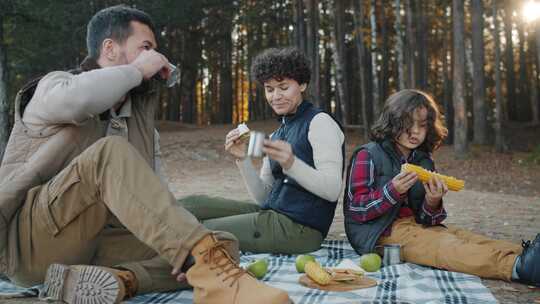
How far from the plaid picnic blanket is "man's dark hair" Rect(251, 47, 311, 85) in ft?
4.37

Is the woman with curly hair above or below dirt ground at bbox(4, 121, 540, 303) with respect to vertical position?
above

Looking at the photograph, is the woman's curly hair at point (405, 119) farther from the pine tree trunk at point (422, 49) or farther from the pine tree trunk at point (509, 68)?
the pine tree trunk at point (509, 68)

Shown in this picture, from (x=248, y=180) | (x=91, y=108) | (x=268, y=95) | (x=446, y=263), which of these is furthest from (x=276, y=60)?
(x=446, y=263)

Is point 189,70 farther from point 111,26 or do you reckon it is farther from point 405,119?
point 111,26

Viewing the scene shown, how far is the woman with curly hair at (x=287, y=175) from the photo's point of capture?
3971 mm

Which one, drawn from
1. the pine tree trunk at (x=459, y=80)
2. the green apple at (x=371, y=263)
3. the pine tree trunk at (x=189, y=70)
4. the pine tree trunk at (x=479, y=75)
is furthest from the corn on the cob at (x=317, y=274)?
the pine tree trunk at (x=189, y=70)

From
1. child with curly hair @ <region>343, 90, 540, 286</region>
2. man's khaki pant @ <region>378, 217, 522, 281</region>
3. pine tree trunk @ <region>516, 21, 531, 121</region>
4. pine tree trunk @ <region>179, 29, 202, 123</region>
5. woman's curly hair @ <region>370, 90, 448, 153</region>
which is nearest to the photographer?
man's khaki pant @ <region>378, 217, 522, 281</region>

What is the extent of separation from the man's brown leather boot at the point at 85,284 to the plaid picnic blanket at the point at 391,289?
0.35 m

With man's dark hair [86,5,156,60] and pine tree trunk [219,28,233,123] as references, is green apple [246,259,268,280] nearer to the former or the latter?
man's dark hair [86,5,156,60]

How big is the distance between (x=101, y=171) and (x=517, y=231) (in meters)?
4.87

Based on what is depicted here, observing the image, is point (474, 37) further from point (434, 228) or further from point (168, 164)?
point (434, 228)

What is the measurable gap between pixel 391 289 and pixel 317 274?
0.45 meters

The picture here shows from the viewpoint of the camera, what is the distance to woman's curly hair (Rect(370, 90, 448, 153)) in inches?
165

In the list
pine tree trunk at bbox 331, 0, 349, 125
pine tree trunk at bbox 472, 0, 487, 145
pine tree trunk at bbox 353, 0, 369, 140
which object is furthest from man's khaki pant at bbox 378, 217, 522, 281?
pine tree trunk at bbox 331, 0, 349, 125
